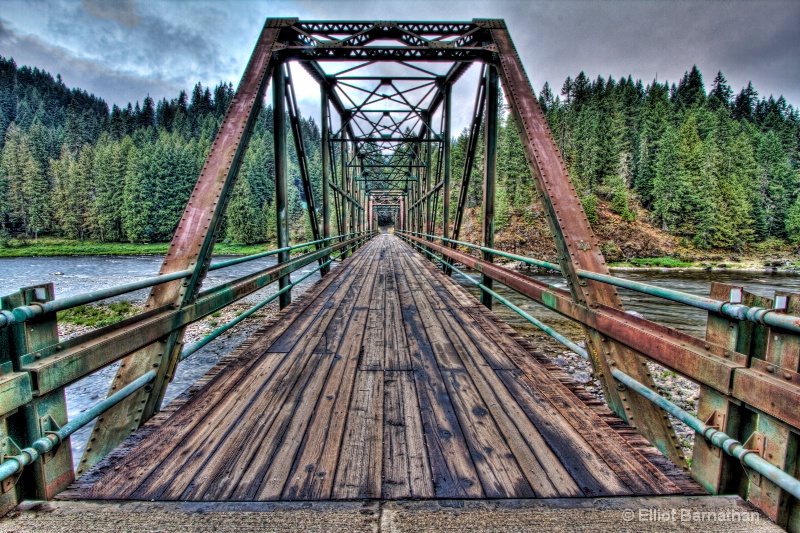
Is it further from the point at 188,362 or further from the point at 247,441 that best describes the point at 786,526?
the point at 188,362

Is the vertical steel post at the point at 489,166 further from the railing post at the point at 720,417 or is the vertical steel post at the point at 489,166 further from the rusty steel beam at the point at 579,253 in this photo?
the railing post at the point at 720,417

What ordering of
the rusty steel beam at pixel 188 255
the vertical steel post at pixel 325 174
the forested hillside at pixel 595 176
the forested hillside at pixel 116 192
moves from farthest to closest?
the forested hillside at pixel 116 192 → the forested hillside at pixel 595 176 → the vertical steel post at pixel 325 174 → the rusty steel beam at pixel 188 255

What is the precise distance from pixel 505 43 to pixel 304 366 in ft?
15.8

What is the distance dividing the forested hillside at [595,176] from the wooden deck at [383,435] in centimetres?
4213

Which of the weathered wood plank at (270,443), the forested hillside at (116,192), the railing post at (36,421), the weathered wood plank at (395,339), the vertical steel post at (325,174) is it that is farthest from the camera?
the forested hillside at (116,192)

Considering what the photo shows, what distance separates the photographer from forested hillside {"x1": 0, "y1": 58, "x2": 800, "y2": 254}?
44.2 metres

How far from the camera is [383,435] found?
6.59 feet

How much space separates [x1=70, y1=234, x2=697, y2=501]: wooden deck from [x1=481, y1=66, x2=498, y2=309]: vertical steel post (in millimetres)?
2633

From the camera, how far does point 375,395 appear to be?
8.30ft

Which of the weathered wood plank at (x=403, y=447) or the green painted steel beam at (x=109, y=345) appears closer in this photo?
the green painted steel beam at (x=109, y=345)

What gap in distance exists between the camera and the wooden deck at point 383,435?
1.57 metres

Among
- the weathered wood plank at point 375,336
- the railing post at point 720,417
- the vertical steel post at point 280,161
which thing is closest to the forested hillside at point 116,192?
the vertical steel post at point 280,161

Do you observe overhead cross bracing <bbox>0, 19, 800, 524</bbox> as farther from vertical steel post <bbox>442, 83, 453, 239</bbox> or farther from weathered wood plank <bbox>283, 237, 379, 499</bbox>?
vertical steel post <bbox>442, 83, 453, 239</bbox>

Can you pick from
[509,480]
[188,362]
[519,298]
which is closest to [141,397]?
[509,480]
